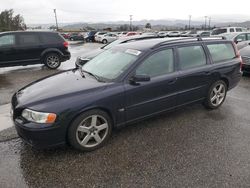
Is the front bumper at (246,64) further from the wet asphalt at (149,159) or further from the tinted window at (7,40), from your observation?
the tinted window at (7,40)

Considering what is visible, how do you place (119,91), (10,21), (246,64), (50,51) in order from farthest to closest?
(10,21)
(50,51)
(246,64)
(119,91)

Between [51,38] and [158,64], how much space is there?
7.42 m

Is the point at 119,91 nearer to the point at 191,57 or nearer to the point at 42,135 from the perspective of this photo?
the point at 42,135

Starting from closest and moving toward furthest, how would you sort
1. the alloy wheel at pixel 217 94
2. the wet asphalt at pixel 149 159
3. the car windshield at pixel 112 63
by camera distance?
the wet asphalt at pixel 149 159 → the car windshield at pixel 112 63 → the alloy wheel at pixel 217 94

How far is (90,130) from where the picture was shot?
3430mm

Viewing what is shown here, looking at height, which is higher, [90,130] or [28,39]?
[28,39]

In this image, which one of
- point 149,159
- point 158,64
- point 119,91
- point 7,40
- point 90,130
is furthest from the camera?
point 7,40

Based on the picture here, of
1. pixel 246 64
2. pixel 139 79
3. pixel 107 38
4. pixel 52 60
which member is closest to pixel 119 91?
pixel 139 79

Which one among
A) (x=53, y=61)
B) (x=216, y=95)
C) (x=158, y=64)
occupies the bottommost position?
(x=216, y=95)

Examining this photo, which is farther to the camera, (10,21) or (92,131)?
(10,21)

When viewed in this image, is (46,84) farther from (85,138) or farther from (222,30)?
(222,30)

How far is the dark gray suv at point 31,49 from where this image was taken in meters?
9.34

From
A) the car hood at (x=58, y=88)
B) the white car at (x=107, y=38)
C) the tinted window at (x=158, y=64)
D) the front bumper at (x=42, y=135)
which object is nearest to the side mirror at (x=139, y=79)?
the tinted window at (x=158, y=64)

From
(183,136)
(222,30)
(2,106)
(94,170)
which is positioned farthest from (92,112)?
(222,30)
